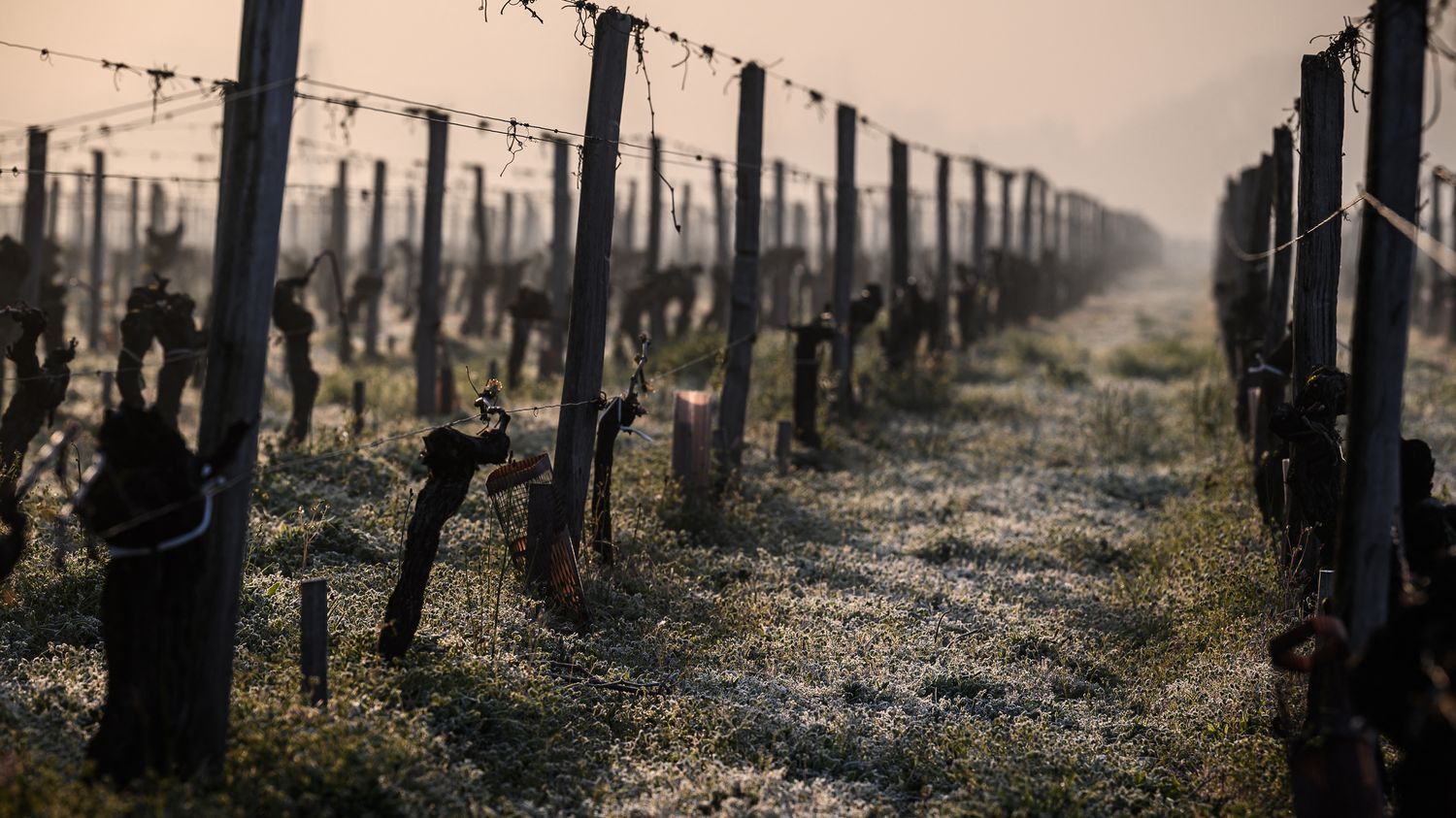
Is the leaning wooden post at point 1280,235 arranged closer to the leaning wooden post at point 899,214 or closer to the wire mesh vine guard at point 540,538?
the leaning wooden post at point 899,214

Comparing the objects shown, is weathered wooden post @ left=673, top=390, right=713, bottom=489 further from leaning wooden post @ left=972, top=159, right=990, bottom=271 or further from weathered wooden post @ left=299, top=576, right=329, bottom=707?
leaning wooden post @ left=972, top=159, right=990, bottom=271

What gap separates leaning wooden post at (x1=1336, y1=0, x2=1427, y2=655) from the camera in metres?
3.66

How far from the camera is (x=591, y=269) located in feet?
21.7

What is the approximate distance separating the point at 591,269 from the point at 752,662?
7.76 feet

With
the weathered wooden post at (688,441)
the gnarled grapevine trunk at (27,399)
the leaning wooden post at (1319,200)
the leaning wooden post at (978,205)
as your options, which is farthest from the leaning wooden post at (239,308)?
the leaning wooden post at (978,205)

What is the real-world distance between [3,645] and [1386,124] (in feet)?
18.4

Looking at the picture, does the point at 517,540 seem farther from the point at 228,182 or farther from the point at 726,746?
the point at 228,182

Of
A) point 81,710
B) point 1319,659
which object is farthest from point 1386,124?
point 81,710

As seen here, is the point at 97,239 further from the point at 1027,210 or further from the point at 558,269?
the point at 1027,210

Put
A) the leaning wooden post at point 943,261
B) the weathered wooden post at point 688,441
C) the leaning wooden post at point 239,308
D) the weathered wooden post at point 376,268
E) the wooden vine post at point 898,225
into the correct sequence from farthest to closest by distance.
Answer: the weathered wooden post at point 376,268 < the leaning wooden post at point 943,261 < the wooden vine post at point 898,225 < the weathered wooden post at point 688,441 < the leaning wooden post at point 239,308

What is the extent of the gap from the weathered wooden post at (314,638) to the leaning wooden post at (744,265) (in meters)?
5.33

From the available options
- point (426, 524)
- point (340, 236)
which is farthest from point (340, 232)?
point (426, 524)

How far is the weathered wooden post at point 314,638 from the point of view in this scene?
14.3 feet

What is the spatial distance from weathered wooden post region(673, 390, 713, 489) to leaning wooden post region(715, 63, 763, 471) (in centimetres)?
120
